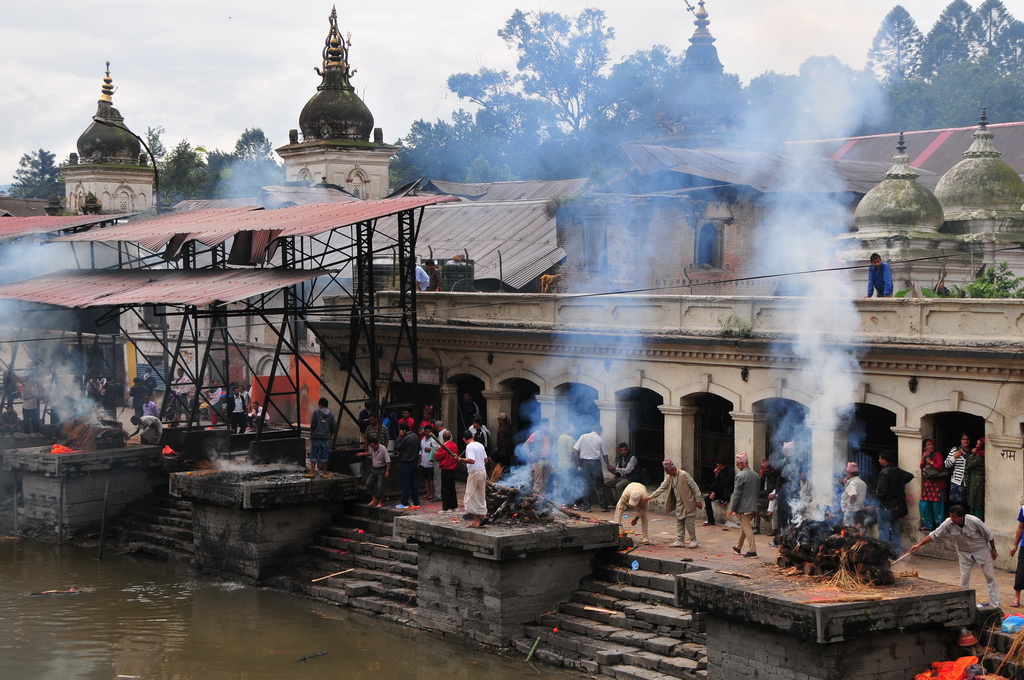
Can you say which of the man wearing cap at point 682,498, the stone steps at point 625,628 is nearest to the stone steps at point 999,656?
the stone steps at point 625,628

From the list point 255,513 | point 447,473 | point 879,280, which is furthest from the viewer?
point 255,513

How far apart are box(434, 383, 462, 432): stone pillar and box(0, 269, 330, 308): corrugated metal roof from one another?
381 centimetres

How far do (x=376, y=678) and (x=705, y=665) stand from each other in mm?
3939

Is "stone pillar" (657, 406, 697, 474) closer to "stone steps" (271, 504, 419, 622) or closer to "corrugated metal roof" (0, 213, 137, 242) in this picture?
"stone steps" (271, 504, 419, 622)

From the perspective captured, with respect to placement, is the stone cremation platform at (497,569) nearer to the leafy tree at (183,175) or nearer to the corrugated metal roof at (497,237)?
the corrugated metal roof at (497,237)

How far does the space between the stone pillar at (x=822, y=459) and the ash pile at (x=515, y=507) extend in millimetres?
3595

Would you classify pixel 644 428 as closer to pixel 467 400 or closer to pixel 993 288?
pixel 467 400

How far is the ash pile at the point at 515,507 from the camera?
1581 centimetres

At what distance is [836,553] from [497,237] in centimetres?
1797

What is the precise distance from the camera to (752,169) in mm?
26594

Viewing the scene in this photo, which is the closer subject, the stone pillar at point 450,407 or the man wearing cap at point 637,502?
the man wearing cap at point 637,502

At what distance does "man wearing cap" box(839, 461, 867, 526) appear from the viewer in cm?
1527

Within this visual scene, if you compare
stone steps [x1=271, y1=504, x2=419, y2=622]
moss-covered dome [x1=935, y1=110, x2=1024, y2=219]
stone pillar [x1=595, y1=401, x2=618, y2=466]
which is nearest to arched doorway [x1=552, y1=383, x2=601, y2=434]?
stone pillar [x1=595, y1=401, x2=618, y2=466]

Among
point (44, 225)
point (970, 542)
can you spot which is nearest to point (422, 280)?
point (44, 225)
